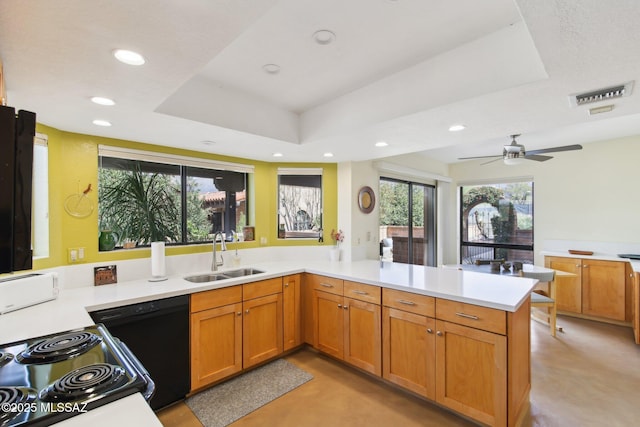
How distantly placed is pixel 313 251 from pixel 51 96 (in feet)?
9.12

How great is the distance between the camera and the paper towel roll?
260 centimetres

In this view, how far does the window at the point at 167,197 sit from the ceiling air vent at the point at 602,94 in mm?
3000

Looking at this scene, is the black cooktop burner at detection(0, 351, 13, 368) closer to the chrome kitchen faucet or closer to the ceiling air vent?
the chrome kitchen faucet

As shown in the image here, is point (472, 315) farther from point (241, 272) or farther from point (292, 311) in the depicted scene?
point (241, 272)

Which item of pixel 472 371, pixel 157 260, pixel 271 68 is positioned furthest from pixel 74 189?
pixel 472 371

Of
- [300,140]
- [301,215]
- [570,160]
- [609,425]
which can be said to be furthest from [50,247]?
[570,160]

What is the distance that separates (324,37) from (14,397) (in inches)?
77.8

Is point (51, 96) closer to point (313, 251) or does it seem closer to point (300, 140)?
point (300, 140)

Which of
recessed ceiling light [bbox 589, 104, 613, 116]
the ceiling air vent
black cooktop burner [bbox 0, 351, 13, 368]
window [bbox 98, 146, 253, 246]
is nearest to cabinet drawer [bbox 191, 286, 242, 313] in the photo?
window [bbox 98, 146, 253, 246]

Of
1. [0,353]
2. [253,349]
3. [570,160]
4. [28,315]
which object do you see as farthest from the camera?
[570,160]

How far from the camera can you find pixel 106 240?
2.54m

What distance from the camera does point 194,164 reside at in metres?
3.13

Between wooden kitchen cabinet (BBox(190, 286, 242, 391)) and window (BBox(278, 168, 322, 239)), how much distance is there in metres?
1.34

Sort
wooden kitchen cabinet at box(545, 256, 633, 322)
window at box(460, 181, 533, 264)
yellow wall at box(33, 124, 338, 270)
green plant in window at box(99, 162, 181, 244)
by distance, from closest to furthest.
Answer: yellow wall at box(33, 124, 338, 270), green plant in window at box(99, 162, 181, 244), wooden kitchen cabinet at box(545, 256, 633, 322), window at box(460, 181, 533, 264)
